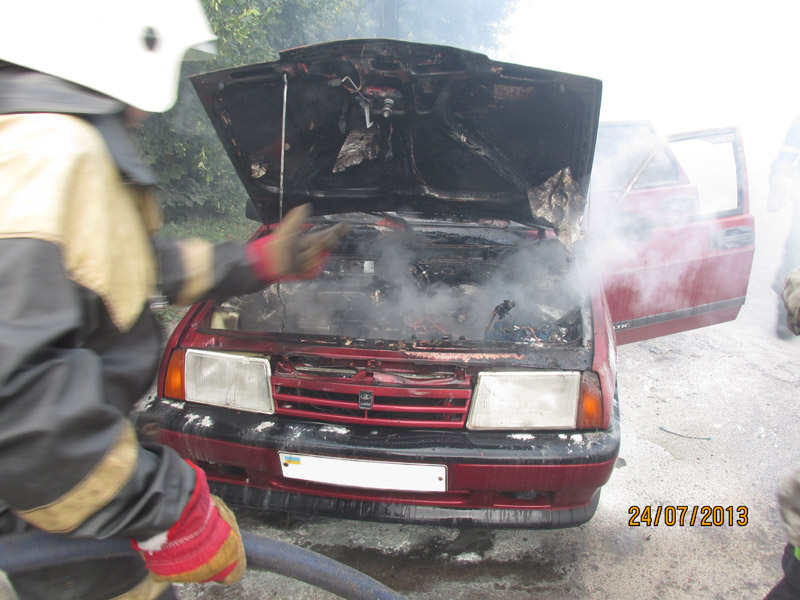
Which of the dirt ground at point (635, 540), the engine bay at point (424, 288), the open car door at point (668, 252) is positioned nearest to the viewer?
the dirt ground at point (635, 540)

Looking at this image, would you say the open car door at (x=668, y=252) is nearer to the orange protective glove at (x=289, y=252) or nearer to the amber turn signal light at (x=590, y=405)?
the amber turn signal light at (x=590, y=405)

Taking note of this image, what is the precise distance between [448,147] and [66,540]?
2.30 m

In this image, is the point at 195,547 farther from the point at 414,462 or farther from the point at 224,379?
the point at 224,379

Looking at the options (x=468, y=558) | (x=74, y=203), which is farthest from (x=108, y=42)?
(x=468, y=558)

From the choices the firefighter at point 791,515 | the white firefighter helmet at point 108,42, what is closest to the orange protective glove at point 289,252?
the white firefighter helmet at point 108,42

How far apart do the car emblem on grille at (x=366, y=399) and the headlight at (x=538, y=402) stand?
1.28 ft

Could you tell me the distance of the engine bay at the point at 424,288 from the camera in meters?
2.65

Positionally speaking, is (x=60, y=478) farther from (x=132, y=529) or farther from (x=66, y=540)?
(x=66, y=540)

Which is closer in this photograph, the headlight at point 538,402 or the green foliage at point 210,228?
the headlight at point 538,402

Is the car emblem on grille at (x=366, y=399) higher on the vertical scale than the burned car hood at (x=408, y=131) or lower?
lower

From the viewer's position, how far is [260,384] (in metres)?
1.99

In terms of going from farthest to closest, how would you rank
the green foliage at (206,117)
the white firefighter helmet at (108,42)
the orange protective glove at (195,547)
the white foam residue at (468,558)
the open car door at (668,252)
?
1. the green foliage at (206,117)
2. the open car door at (668,252)
3. the white foam residue at (468,558)
4. the orange protective glove at (195,547)
5. the white firefighter helmet at (108,42)

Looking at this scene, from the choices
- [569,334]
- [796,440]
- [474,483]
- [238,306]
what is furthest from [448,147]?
[796,440]

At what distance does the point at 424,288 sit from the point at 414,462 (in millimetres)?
1272
